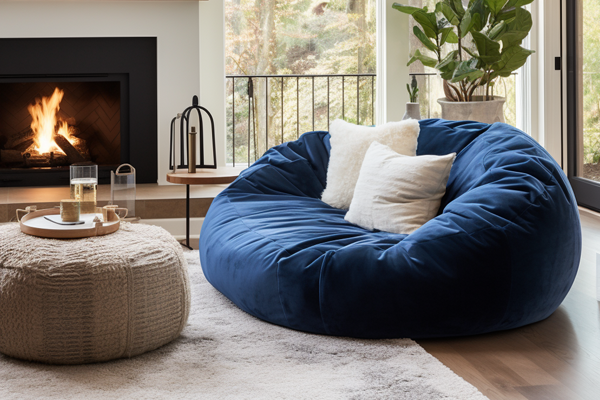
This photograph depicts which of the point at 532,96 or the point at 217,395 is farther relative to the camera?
the point at 532,96

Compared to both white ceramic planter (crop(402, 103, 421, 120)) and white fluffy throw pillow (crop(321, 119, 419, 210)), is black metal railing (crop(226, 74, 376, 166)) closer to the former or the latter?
white ceramic planter (crop(402, 103, 421, 120))

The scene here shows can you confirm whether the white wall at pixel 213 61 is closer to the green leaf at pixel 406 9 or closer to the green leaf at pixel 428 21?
the green leaf at pixel 406 9

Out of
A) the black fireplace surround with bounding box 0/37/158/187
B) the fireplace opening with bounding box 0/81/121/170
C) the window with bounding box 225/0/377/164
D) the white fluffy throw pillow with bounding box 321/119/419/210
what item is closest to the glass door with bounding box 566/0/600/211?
the window with bounding box 225/0/377/164

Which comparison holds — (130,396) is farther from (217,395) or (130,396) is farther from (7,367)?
(7,367)

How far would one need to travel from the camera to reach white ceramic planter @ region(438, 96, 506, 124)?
432 cm

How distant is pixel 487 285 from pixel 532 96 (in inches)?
139

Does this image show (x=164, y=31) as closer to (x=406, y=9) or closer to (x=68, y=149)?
(x=68, y=149)

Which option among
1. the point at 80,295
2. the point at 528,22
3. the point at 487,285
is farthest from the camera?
the point at 528,22

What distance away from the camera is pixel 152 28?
4.47 m

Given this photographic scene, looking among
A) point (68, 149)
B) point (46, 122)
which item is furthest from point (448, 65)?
point (46, 122)

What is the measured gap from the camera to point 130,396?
65.6 inches

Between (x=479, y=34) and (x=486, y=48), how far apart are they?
0.48 ft

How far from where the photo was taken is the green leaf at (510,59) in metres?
4.20

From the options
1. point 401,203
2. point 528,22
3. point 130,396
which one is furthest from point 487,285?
point 528,22
